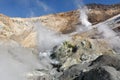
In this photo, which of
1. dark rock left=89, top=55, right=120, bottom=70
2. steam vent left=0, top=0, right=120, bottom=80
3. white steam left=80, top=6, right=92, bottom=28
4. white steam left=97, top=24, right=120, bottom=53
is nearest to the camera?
dark rock left=89, top=55, right=120, bottom=70

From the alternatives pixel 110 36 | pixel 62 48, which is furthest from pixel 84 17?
pixel 62 48

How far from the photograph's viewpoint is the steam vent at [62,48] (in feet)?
48.7

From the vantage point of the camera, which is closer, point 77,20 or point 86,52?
point 86,52

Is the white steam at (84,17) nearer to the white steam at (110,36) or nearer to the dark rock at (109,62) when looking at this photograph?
the white steam at (110,36)

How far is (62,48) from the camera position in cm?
2041

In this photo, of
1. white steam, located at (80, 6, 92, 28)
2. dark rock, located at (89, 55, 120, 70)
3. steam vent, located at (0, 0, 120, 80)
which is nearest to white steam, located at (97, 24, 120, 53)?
steam vent, located at (0, 0, 120, 80)

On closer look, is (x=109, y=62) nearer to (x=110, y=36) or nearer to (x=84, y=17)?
(x=110, y=36)

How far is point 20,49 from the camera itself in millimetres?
A: 21688

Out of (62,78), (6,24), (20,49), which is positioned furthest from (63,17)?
(62,78)

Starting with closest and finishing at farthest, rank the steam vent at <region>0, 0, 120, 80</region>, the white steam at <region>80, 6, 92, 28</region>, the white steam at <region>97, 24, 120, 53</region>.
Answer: the steam vent at <region>0, 0, 120, 80</region>, the white steam at <region>97, 24, 120, 53</region>, the white steam at <region>80, 6, 92, 28</region>

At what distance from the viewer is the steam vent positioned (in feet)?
48.7

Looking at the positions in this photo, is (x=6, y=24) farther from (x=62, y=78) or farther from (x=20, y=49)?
(x=62, y=78)

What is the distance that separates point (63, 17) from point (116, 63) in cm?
2444

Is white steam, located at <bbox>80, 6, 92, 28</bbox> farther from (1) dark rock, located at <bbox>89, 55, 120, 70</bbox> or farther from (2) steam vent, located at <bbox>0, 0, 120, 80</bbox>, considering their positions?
(1) dark rock, located at <bbox>89, 55, 120, 70</bbox>
